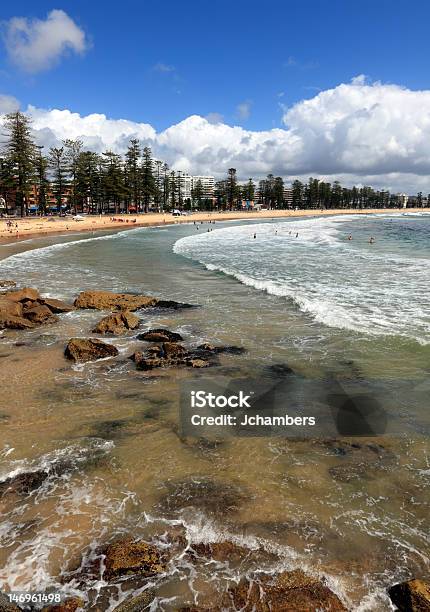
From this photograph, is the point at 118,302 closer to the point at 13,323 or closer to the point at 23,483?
the point at 13,323

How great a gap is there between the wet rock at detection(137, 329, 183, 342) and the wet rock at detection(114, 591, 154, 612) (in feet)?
26.0

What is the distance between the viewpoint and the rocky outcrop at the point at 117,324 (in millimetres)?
12984

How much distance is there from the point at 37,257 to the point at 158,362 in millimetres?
25996

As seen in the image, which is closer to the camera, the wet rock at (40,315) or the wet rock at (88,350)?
the wet rock at (88,350)

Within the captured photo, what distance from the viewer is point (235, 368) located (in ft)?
32.9

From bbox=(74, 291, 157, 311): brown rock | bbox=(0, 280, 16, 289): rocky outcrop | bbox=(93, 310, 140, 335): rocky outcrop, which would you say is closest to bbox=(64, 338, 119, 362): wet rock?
bbox=(93, 310, 140, 335): rocky outcrop

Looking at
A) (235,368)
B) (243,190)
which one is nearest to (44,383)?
(235,368)

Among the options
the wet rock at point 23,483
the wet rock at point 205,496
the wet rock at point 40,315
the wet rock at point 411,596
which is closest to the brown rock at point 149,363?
the wet rock at point 23,483

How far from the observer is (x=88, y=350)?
10812mm

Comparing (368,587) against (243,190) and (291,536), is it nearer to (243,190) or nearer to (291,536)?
(291,536)

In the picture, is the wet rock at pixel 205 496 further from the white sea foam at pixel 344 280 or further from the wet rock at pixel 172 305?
the wet rock at pixel 172 305

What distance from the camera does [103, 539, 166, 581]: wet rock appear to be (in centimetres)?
455

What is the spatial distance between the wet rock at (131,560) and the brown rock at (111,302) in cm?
1149

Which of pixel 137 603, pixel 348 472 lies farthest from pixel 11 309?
pixel 348 472
